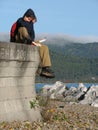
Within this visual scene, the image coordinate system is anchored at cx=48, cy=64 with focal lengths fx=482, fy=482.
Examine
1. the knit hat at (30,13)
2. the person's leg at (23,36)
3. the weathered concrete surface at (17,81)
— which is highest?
the knit hat at (30,13)

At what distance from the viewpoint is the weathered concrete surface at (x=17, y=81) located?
11.5m

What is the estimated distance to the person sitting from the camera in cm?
1233

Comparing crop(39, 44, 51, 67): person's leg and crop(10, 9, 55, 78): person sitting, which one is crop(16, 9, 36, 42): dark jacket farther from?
crop(39, 44, 51, 67): person's leg

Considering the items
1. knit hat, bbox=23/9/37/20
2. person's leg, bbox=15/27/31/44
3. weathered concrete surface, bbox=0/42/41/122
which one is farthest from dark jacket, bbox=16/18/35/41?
weathered concrete surface, bbox=0/42/41/122

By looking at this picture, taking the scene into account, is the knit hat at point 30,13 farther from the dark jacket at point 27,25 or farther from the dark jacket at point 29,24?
the dark jacket at point 27,25

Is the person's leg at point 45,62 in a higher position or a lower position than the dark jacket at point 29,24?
lower

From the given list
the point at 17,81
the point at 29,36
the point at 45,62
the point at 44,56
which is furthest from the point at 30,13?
the point at 17,81

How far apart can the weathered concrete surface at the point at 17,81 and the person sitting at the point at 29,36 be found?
218mm

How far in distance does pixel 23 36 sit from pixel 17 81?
4.03 feet

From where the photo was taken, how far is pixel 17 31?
12586 millimetres

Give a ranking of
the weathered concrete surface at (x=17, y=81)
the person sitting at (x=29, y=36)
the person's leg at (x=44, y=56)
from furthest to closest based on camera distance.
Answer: the person's leg at (x=44, y=56)
the person sitting at (x=29, y=36)
the weathered concrete surface at (x=17, y=81)

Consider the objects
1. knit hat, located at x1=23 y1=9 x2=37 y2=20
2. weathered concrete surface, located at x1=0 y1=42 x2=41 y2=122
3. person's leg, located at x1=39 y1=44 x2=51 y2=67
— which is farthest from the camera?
person's leg, located at x1=39 y1=44 x2=51 y2=67

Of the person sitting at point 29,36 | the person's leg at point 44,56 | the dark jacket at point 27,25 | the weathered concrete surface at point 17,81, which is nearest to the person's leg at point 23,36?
the person sitting at point 29,36

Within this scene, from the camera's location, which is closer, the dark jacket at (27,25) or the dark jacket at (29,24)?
the dark jacket at (29,24)
